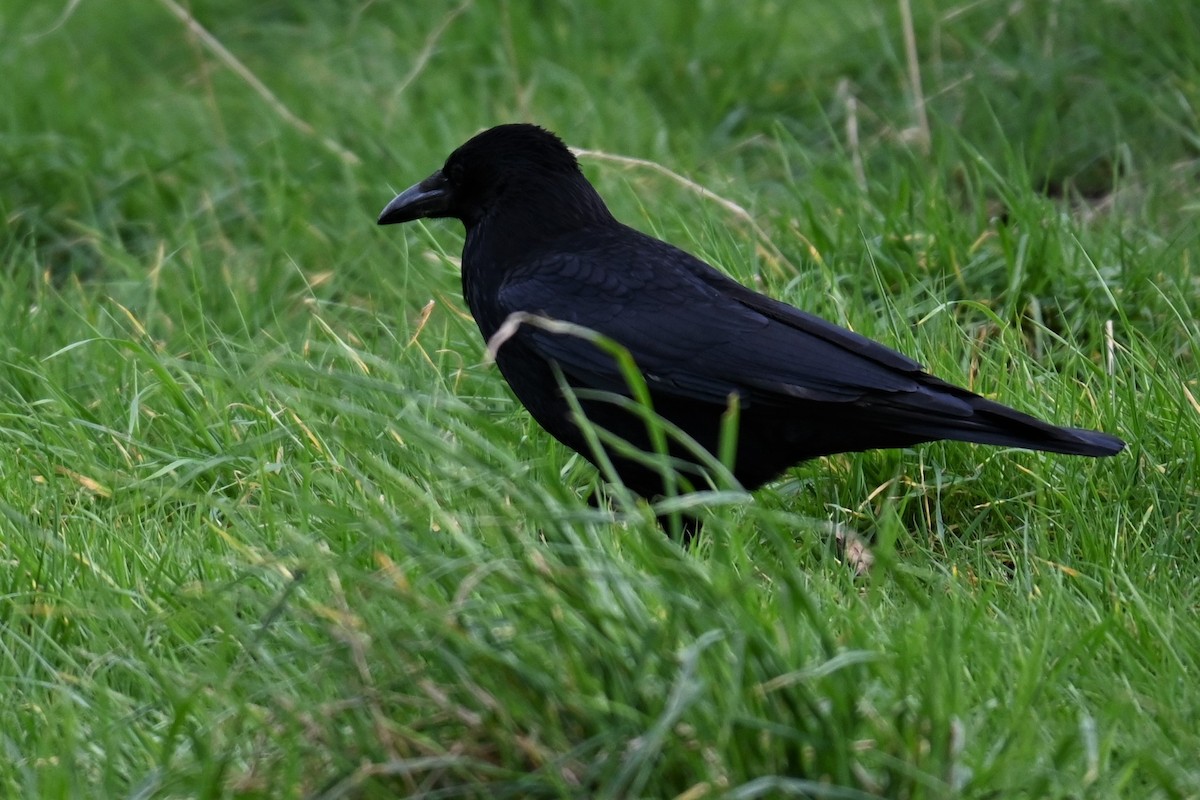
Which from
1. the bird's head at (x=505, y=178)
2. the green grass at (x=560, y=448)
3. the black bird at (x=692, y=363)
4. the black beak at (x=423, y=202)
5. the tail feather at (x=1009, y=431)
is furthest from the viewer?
the black beak at (x=423, y=202)

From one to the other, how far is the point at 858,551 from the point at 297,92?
3.86 meters

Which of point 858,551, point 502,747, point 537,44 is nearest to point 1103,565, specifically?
point 858,551

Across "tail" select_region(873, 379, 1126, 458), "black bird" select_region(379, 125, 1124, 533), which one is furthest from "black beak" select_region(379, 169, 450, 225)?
"tail" select_region(873, 379, 1126, 458)

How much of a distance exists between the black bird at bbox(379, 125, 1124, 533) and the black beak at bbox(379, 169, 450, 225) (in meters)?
0.24

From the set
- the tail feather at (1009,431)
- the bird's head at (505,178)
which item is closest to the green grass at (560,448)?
the tail feather at (1009,431)

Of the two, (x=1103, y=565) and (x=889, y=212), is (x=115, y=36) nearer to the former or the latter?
Answer: (x=889, y=212)

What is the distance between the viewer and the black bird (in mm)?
3352

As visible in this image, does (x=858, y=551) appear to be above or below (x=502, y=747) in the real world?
below

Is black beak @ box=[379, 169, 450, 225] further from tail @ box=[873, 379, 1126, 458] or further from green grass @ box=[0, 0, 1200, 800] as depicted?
tail @ box=[873, 379, 1126, 458]

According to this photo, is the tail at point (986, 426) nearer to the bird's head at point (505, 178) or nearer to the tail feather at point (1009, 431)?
the tail feather at point (1009, 431)

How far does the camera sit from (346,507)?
10.3 ft

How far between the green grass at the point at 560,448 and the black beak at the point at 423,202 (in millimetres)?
262

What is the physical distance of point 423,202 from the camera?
425 cm

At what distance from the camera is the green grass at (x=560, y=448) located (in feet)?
7.35
